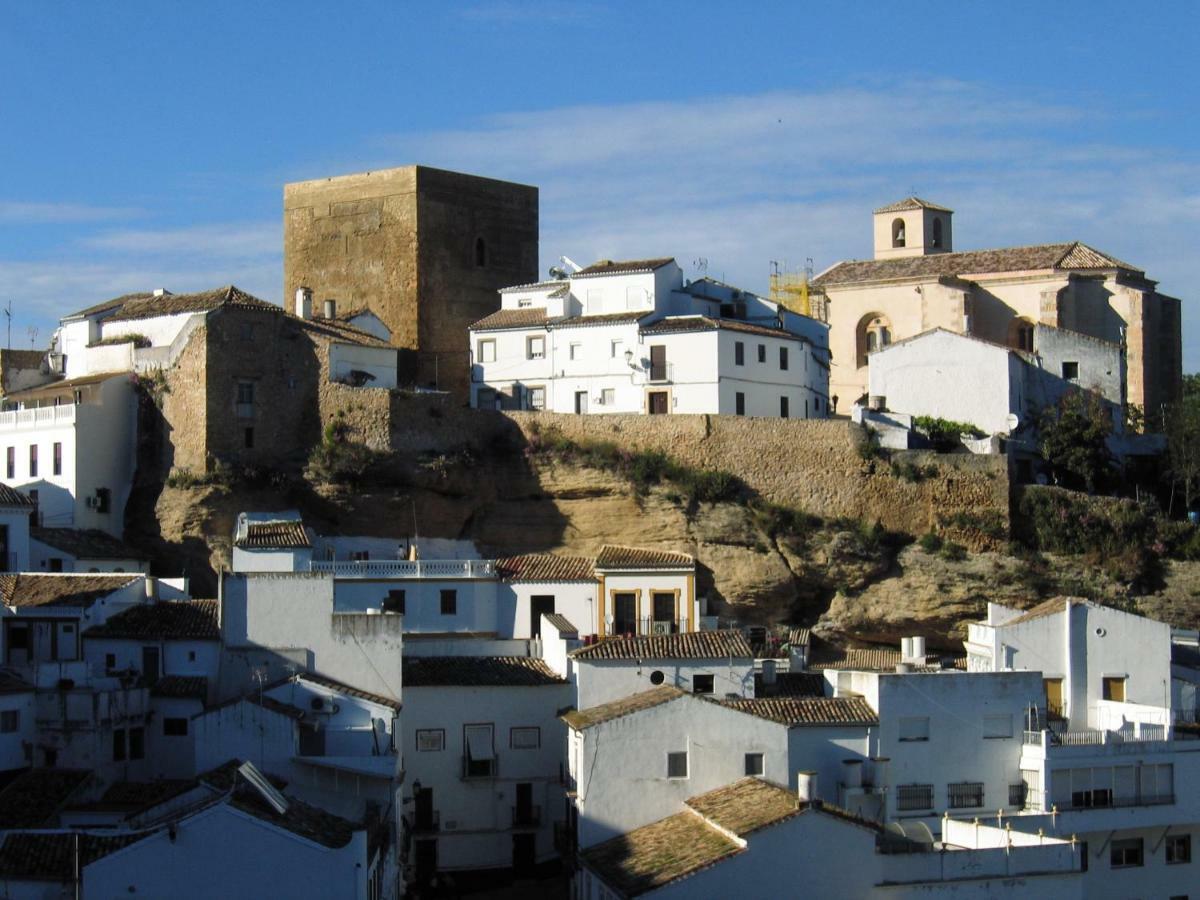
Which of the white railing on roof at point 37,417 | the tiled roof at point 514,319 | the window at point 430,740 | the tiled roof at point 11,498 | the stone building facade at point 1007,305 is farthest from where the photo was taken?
the stone building facade at point 1007,305

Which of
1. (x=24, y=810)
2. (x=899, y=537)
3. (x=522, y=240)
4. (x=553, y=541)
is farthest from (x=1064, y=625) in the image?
(x=522, y=240)

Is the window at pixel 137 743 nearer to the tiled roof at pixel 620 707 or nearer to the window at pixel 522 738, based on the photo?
the window at pixel 522 738

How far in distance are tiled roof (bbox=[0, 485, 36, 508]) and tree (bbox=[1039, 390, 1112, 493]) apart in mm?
24051

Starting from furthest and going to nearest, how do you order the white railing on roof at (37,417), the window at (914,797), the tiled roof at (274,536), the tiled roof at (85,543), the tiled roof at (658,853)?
1. the white railing on roof at (37,417)
2. the tiled roof at (85,543)
3. the tiled roof at (274,536)
4. the window at (914,797)
5. the tiled roof at (658,853)

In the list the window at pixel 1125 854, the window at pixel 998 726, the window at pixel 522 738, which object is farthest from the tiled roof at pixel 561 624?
the window at pixel 1125 854

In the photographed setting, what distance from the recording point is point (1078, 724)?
136 feet

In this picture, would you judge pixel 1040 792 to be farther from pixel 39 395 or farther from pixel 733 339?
pixel 39 395

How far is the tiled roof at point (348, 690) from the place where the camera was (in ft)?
125

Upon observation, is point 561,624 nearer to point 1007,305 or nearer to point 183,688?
point 183,688

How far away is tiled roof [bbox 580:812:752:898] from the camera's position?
110ft

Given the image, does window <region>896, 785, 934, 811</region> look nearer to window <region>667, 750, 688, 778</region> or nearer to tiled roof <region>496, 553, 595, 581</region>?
window <region>667, 750, 688, 778</region>

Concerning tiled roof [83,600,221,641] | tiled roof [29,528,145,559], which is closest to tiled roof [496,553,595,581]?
tiled roof [83,600,221,641]

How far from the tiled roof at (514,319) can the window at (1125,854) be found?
68.8 ft

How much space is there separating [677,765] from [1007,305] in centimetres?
2774
